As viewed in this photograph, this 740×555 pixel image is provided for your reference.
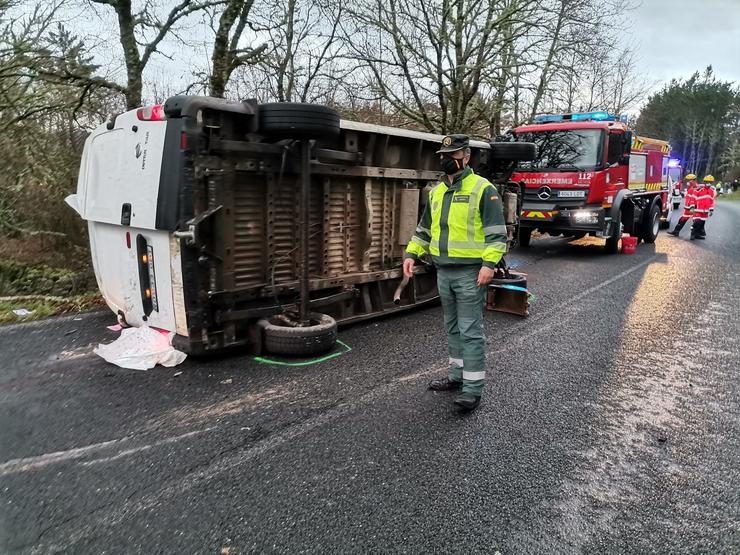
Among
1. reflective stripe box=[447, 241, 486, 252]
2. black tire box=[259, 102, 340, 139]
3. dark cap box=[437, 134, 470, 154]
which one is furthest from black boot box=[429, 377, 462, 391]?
black tire box=[259, 102, 340, 139]

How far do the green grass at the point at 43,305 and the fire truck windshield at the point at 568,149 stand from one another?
8397 millimetres

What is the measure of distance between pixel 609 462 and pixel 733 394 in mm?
1828

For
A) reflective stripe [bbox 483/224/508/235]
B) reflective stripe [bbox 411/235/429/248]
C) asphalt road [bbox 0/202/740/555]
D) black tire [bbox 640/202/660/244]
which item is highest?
reflective stripe [bbox 483/224/508/235]

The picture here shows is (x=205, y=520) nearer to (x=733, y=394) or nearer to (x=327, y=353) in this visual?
(x=327, y=353)

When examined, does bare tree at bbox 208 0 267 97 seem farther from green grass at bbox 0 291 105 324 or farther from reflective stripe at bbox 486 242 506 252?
reflective stripe at bbox 486 242 506 252

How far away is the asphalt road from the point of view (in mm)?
2387

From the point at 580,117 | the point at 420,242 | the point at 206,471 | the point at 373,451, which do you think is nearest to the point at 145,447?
the point at 206,471

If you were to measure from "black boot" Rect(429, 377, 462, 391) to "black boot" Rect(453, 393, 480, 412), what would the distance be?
0.97 feet

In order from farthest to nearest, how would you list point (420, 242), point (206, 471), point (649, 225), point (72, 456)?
1. point (649, 225)
2. point (420, 242)
3. point (72, 456)
4. point (206, 471)

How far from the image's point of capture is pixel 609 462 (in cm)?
309

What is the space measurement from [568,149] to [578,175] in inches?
25.5

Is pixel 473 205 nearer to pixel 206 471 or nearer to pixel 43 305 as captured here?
pixel 206 471

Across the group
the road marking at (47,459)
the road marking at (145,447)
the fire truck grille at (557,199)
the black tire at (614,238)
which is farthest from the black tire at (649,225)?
the road marking at (47,459)

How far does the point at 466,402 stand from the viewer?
365 cm
